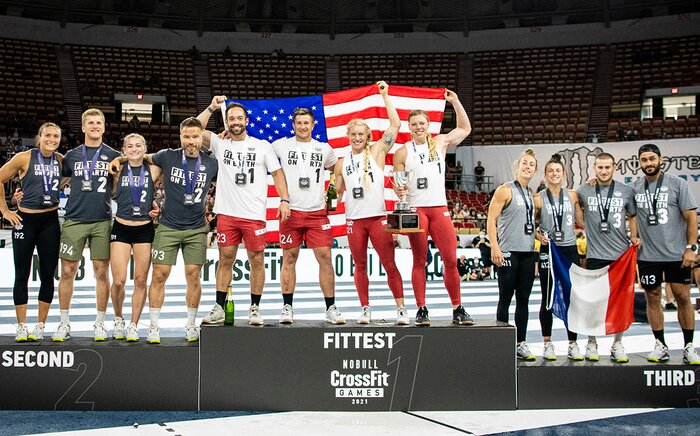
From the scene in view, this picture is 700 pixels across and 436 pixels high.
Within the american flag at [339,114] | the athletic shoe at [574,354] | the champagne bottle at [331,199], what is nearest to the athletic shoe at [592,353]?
the athletic shoe at [574,354]

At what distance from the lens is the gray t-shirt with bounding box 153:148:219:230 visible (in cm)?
548

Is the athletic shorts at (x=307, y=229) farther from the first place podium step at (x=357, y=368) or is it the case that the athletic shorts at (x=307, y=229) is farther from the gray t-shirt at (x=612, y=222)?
the gray t-shirt at (x=612, y=222)

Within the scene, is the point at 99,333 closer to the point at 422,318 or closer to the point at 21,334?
the point at 21,334

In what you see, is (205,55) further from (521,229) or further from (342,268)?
(521,229)

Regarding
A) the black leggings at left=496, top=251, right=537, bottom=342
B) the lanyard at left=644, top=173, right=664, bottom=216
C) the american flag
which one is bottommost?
the black leggings at left=496, top=251, right=537, bottom=342

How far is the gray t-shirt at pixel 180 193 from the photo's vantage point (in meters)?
5.48

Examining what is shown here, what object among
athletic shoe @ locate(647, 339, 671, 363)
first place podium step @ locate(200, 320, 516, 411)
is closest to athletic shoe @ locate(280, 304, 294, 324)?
first place podium step @ locate(200, 320, 516, 411)

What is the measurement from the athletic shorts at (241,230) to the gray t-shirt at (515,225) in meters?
1.96

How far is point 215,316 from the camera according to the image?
538cm

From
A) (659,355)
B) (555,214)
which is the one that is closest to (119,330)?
(555,214)

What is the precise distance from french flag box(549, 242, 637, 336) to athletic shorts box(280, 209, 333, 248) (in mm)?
1865

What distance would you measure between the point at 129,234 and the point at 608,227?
382cm

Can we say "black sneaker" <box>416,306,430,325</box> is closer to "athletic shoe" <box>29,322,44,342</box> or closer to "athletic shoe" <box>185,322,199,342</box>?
"athletic shoe" <box>185,322,199,342</box>

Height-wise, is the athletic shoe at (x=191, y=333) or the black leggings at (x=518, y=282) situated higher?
the black leggings at (x=518, y=282)
